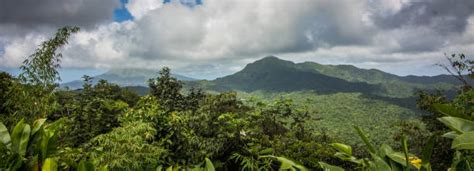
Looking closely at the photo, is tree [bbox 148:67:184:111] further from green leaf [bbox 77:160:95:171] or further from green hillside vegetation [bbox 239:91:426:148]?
green leaf [bbox 77:160:95:171]

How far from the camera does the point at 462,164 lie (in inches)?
52.7

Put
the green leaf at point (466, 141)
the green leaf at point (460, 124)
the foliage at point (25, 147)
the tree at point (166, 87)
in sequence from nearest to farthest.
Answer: the green leaf at point (466, 141) → the green leaf at point (460, 124) → the foliage at point (25, 147) → the tree at point (166, 87)

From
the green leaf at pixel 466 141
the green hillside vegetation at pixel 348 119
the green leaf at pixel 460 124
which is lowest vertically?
the green hillside vegetation at pixel 348 119

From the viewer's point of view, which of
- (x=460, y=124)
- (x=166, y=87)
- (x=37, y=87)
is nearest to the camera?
(x=460, y=124)

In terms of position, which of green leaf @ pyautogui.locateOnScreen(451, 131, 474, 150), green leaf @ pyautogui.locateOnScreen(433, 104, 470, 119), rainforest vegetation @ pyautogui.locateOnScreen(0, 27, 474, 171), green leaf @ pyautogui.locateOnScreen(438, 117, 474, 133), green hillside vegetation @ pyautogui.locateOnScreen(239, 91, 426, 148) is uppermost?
green leaf @ pyautogui.locateOnScreen(433, 104, 470, 119)

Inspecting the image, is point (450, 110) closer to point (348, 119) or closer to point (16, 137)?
point (16, 137)

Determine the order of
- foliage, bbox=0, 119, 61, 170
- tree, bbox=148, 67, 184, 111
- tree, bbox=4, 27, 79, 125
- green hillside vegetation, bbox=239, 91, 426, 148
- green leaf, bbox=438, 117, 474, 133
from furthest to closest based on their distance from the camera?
1. tree, bbox=148, 67, 184, 111
2. green hillside vegetation, bbox=239, 91, 426, 148
3. tree, bbox=4, 27, 79, 125
4. foliage, bbox=0, 119, 61, 170
5. green leaf, bbox=438, 117, 474, 133

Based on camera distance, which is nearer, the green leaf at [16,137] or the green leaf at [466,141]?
the green leaf at [466,141]

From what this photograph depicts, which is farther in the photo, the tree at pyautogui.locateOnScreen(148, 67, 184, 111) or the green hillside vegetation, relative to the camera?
the tree at pyautogui.locateOnScreen(148, 67, 184, 111)

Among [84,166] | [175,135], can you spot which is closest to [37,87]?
[175,135]

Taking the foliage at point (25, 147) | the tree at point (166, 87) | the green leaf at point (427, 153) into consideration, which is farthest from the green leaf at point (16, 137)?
the tree at point (166, 87)

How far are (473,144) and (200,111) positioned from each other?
493cm

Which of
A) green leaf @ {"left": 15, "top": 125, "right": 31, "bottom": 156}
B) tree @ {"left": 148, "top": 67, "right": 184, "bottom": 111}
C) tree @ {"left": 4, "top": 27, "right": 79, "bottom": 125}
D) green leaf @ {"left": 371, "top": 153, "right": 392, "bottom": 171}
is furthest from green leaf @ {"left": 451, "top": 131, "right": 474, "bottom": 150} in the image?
tree @ {"left": 148, "top": 67, "right": 184, "bottom": 111}

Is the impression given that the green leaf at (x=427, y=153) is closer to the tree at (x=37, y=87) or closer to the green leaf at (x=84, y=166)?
the green leaf at (x=84, y=166)
